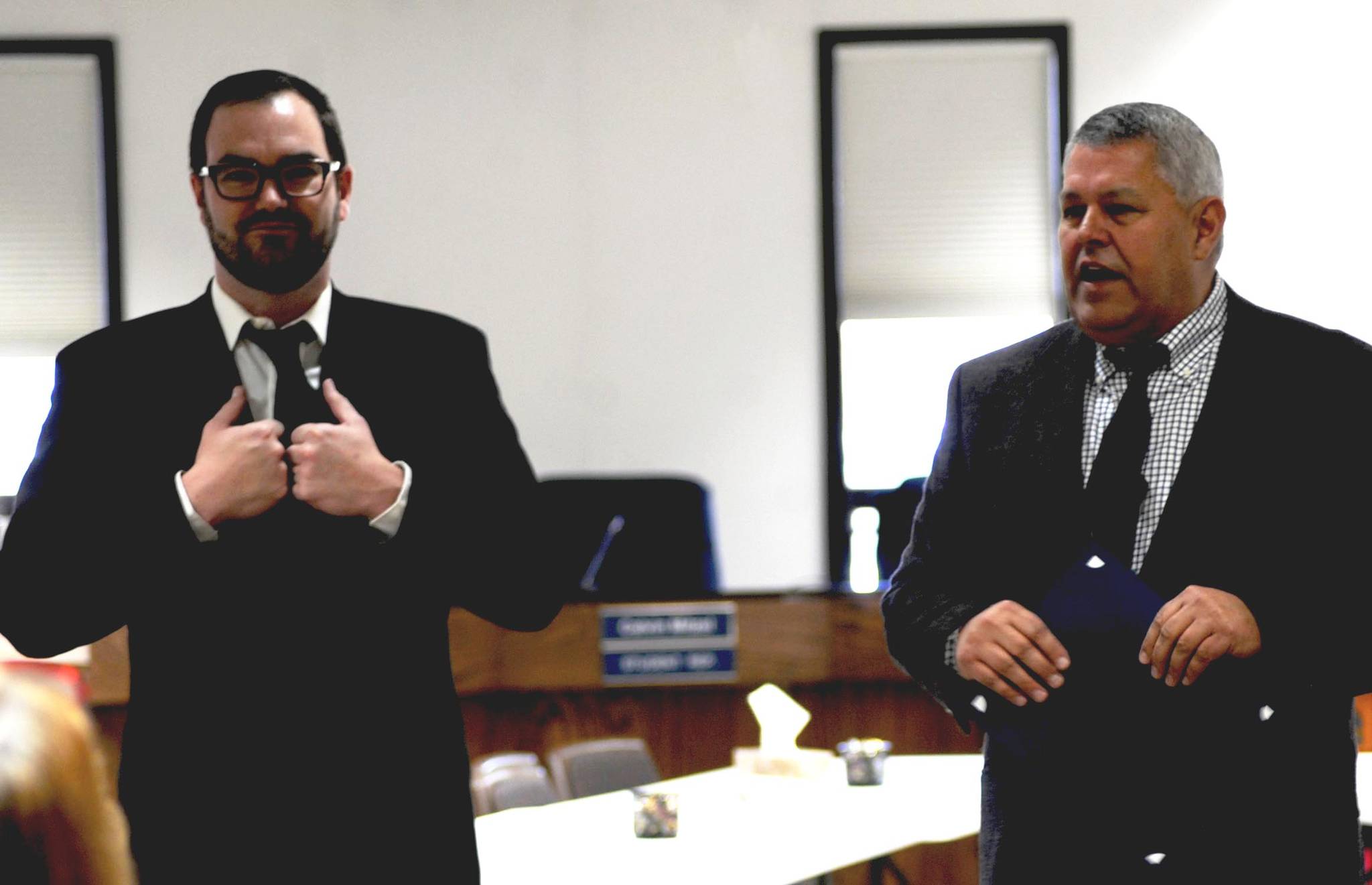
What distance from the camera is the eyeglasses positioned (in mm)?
1545

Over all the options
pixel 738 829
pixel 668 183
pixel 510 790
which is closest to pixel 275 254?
pixel 738 829

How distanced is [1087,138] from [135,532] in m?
1.10

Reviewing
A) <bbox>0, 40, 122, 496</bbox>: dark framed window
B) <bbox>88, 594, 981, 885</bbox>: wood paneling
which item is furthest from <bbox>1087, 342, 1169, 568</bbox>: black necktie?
<bbox>0, 40, 122, 496</bbox>: dark framed window

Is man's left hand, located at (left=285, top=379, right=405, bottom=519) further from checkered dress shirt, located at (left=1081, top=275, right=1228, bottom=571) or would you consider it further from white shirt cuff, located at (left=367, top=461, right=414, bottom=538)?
checkered dress shirt, located at (left=1081, top=275, right=1228, bottom=571)

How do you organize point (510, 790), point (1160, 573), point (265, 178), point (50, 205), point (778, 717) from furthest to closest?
point (50, 205)
point (778, 717)
point (510, 790)
point (1160, 573)
point (265, 178)

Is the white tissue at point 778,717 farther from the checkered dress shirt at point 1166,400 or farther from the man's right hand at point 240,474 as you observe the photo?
the man's right hand at point 240,474

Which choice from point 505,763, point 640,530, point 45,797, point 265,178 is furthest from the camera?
point 640,530

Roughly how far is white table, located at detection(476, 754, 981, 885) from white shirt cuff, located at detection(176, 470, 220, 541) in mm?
1121

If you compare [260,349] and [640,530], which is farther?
[640,530]

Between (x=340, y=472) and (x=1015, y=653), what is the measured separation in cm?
72

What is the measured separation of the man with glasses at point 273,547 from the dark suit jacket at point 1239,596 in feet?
1.85

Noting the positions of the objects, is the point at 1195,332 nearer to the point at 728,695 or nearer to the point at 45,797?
the point at 45,797

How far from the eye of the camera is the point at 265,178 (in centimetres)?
155

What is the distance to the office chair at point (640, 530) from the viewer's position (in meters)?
5.27
